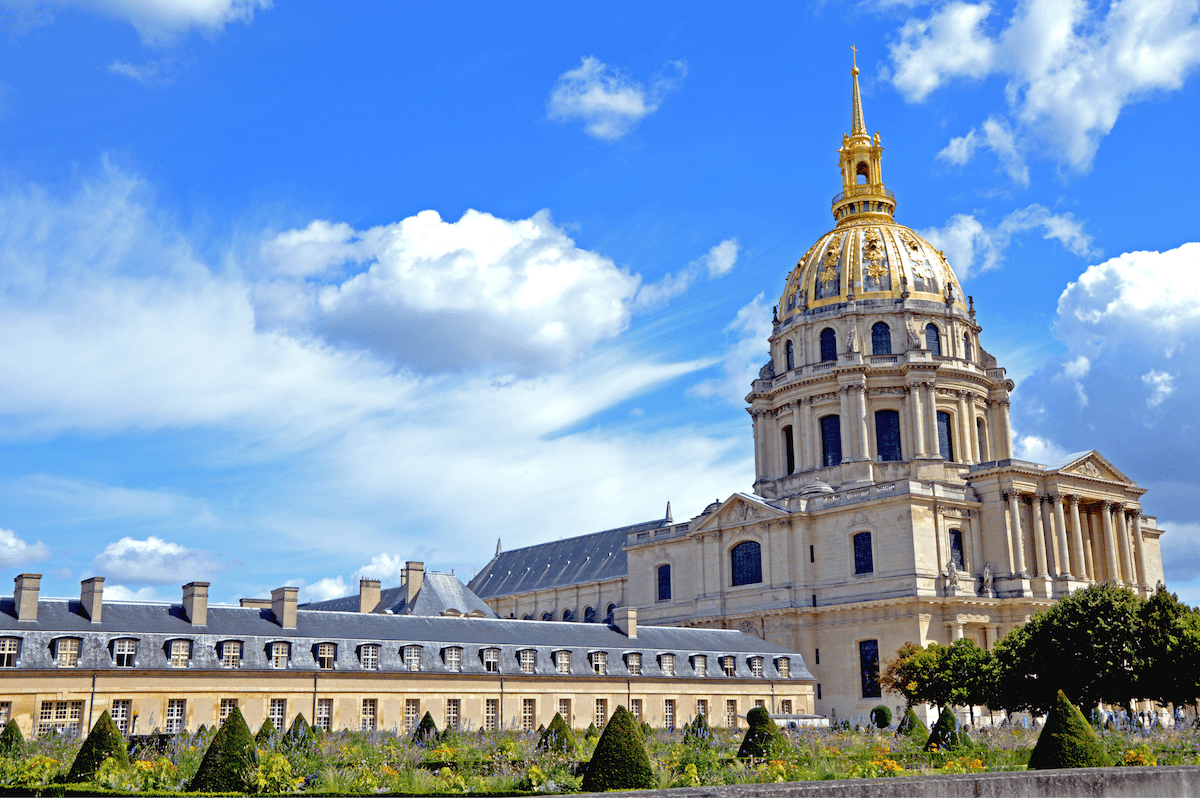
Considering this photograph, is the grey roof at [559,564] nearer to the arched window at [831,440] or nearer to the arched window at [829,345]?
the arched window at [831,440]

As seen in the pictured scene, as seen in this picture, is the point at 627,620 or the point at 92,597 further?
the point at 627,620

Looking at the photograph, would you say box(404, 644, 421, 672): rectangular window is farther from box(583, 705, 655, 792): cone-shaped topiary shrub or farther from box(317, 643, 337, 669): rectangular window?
box(583, 705, 655, 792): cone-shaped topiary shrub

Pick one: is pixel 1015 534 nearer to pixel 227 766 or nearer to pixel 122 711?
pixel 122 711

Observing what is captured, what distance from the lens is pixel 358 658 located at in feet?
147

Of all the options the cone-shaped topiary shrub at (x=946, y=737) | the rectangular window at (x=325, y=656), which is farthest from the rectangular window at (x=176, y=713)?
the cone-shaped topiary shrub at (x=946, y=737)

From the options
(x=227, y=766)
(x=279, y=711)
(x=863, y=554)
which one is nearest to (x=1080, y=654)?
(x=863, y=554)

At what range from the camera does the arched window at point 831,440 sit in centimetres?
7250

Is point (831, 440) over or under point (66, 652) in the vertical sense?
over

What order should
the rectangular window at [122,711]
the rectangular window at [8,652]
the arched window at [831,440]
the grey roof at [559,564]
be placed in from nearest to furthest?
the rectangular window at [8,652] < the rectangular window at [122,711] < the arched window at [831,440] < the grey roof at [559,564]

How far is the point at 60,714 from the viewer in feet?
126

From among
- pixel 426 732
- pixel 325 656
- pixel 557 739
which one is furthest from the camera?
pixel 325 656

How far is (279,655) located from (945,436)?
44.7m

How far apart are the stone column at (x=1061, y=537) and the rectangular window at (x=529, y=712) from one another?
104 feet

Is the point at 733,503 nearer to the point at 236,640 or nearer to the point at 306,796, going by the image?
the point at 236,640
